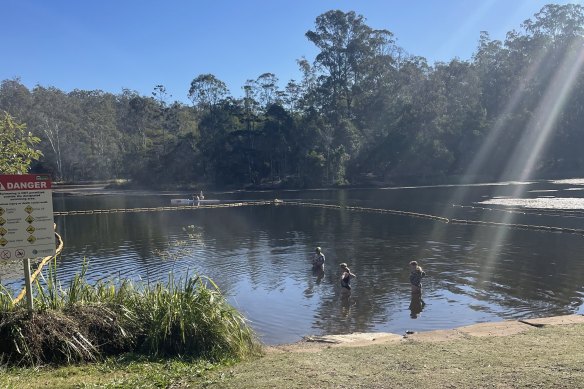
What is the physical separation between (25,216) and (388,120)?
294 feet

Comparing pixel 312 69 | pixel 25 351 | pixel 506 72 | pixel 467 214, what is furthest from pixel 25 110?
pixel 25 351

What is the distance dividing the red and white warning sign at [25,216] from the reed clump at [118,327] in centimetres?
99

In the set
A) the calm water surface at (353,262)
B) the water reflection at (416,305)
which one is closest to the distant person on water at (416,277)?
the water reflection at (416,305)

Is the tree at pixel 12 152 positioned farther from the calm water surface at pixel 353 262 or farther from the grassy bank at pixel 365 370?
the calm water surface at pixel 353 262

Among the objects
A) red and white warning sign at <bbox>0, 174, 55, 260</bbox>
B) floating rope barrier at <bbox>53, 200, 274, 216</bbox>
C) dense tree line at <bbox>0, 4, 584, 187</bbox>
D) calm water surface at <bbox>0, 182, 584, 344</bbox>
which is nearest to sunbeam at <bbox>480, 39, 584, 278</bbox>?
dense tree line at <bbox>0, 4, 584, 187</bbox>

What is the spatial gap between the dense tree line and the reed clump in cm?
7637

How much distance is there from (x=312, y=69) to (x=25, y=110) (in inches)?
2576

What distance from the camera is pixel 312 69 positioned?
106m

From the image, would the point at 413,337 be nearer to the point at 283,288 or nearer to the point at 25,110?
the point at 283,288

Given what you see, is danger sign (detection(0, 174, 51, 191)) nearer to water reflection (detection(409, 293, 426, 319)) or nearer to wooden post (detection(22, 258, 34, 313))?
wooden post (detection(22, 258, 34, 313))

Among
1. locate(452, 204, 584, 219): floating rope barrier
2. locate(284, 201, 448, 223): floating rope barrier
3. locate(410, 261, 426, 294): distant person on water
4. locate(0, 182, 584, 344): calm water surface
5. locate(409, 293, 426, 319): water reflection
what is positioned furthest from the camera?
locate(284, 201, 448, 223): floating rope barrier

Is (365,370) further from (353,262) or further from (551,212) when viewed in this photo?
(551,212)

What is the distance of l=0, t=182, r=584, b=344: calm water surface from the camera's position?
16172mm

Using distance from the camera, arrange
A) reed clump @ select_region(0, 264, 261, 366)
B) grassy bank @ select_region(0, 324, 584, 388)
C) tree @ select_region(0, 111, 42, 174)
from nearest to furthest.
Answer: grassy bank @ select_region(0, 324, 584, 388) < reed clump @ select_region(0, 264, 261, 366) < tree @ select_region(0, 111, 42, 174)
